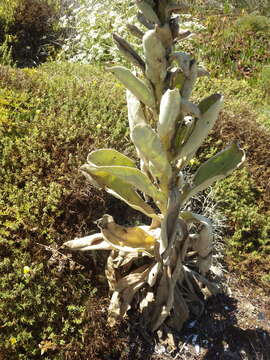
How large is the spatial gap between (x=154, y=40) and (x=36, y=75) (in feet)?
8.88

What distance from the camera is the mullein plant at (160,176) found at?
1.65 m

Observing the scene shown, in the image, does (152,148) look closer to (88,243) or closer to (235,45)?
(88,243)

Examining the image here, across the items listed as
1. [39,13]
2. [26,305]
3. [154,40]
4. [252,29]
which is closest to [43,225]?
[26,305]

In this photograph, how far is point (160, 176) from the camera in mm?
1898

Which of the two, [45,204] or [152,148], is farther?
[45,204]

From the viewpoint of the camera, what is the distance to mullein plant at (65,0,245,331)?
5.40ft

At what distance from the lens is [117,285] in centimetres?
230

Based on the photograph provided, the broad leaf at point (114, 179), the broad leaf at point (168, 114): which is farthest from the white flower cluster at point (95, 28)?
the broad leaf at point (168, 114)

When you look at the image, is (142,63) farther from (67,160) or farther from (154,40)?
(67,160)

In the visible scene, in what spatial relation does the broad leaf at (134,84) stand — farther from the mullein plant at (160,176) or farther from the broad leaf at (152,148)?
the broad leaf at (152,148)

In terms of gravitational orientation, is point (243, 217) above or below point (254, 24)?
below

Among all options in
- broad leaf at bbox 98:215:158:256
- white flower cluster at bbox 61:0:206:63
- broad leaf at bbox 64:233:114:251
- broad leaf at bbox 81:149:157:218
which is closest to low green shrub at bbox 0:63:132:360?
broad leaf at bbox 64:233:114:251

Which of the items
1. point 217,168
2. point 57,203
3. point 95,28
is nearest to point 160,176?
point 217,168

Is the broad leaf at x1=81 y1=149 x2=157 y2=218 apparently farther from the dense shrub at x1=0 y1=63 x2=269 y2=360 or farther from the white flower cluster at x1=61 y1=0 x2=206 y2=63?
the white flower cluster at x1=61 y1=0 x2=206 y2=63
